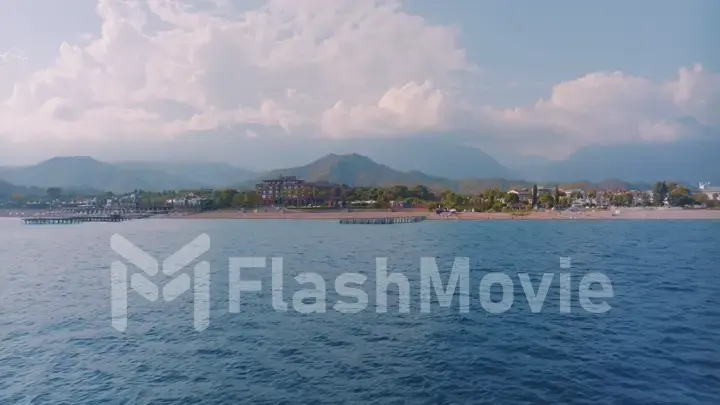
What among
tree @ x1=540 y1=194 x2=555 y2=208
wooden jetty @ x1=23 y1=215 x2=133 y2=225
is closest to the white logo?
wooden jetty @ x1=23 y1=215 x2=133 y2=225

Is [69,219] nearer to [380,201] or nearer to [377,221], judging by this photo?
[377,221]

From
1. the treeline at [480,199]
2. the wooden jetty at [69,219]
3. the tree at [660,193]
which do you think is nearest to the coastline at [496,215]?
the treeline at [480,199]

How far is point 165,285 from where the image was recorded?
84.6 feet

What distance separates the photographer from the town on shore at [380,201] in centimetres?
9819

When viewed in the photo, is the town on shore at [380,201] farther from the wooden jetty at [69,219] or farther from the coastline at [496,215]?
the wooden jetty at [69,219]

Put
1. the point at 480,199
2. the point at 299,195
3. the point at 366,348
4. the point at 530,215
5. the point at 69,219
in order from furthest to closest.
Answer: the point at 299,195 → the point at 480,199 → the point at 69,219 → the point at 530,215 → the point at 366,348

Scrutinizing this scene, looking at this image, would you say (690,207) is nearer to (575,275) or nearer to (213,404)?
(575,275)

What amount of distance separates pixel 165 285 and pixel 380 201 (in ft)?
283

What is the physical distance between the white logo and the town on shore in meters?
61.4

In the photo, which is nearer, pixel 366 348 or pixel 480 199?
pixel 366 348

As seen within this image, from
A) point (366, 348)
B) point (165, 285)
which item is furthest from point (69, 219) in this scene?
point (366, 348)

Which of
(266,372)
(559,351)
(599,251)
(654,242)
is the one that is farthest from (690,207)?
(266,372)

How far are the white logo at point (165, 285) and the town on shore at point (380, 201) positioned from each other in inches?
2419

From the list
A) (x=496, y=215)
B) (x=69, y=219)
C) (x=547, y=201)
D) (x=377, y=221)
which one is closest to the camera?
(x=377, y=221)
